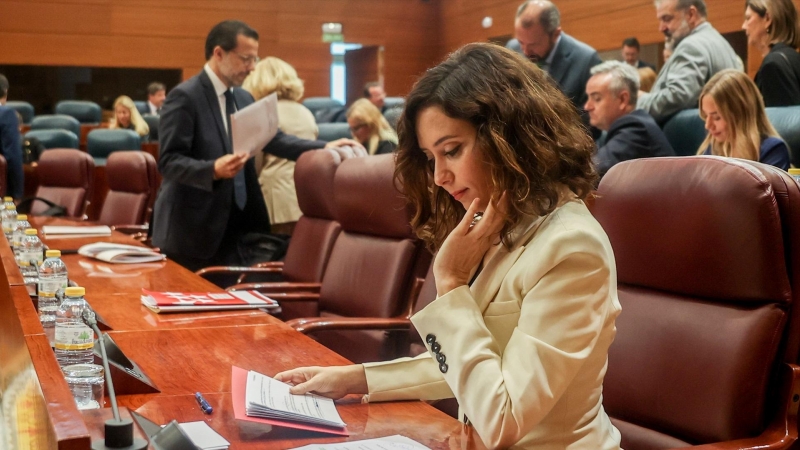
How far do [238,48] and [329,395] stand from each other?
2261mm

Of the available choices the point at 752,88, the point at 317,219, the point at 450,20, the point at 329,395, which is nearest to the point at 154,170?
the point at 317,219

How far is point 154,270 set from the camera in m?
2.86

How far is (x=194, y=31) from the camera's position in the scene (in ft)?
33.6

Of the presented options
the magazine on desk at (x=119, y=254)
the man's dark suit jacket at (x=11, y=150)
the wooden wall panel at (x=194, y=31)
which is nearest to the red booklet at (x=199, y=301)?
the magazine on desk at (x=119, y=254)

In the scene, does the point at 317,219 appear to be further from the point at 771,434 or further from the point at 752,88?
the point at 771,434

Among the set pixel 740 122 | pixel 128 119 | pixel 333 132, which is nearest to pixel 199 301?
pixel 740 122

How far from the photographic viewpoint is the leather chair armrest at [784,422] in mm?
1324

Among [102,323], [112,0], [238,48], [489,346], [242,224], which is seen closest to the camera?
[489,346]

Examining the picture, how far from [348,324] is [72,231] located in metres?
2.27

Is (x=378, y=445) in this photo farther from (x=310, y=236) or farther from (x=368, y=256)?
(x=310, y=236)

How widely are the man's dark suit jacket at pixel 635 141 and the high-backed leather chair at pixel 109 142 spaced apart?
209 inches

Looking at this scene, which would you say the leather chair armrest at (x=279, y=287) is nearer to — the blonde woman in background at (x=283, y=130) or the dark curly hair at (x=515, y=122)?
the blonde woman in background at (x=283, y=130)

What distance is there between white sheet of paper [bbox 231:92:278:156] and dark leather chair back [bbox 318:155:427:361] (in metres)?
0.49

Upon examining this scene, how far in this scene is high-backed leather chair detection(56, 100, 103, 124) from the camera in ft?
31.0
